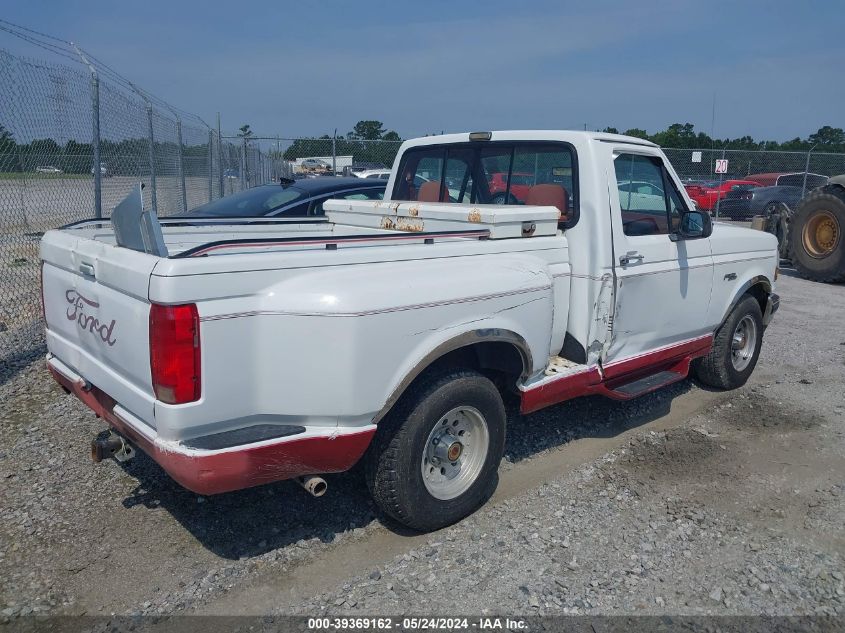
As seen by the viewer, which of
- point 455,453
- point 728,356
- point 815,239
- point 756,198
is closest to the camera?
point 455,453

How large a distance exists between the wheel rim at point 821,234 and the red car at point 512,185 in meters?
8.44

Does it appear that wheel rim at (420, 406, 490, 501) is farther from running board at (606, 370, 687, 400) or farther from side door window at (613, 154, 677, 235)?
side door window at (613, 154, 677, 235)

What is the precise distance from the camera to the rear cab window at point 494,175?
173 inches

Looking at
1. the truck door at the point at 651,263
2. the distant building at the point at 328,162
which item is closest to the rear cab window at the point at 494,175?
the truck door at the point at 651,263

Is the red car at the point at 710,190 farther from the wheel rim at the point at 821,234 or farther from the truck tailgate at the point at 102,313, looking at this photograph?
the truck tailgate at the point at 102,313

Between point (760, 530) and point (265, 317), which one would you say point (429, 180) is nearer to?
point (265, 317)

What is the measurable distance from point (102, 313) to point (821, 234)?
11.5 metres

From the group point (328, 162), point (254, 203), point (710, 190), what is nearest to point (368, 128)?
point (328, 162)

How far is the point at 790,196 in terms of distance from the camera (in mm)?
18656

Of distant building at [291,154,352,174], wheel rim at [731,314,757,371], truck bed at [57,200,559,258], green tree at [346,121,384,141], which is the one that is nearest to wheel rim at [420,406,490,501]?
truck bed at [57,200,559,258]

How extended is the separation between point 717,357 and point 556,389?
7.53ft

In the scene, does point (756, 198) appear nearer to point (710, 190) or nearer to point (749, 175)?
point (710, 190)

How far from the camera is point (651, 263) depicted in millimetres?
4574

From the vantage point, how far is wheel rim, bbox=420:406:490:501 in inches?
Answer: 140
